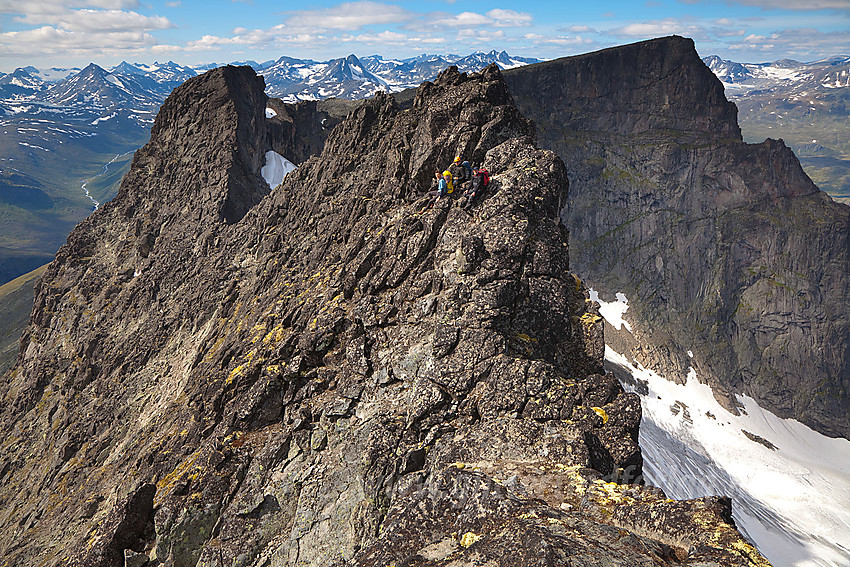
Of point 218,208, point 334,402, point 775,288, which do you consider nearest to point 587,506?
point 334,402

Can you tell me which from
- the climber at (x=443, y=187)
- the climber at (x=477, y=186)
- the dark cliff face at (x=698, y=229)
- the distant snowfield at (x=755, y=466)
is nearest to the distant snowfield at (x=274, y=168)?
the climber at (x=443, y=187)

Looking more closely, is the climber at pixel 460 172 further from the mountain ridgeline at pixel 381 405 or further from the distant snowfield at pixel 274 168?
the distant snowfield at pixel 274 168

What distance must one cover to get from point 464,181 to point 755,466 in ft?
505

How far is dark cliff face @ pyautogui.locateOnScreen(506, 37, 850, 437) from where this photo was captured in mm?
166875

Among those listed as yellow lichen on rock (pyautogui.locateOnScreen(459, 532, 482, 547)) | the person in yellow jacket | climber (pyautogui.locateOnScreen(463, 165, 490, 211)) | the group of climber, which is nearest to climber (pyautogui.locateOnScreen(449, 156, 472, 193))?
the group of climber

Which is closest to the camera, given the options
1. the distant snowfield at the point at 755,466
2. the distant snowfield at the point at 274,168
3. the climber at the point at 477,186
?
the climber at the point at 477,186

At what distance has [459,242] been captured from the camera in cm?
2355

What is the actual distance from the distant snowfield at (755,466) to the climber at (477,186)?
4047 inches

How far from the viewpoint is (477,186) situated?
24953 mm

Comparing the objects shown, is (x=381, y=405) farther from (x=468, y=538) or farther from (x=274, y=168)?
(x=274, y=168)

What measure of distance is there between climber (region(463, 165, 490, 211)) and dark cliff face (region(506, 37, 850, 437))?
16125cm

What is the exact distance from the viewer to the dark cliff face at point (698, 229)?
167 m

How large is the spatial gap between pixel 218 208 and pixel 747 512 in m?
137

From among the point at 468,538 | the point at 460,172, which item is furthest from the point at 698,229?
the point at 468,538
